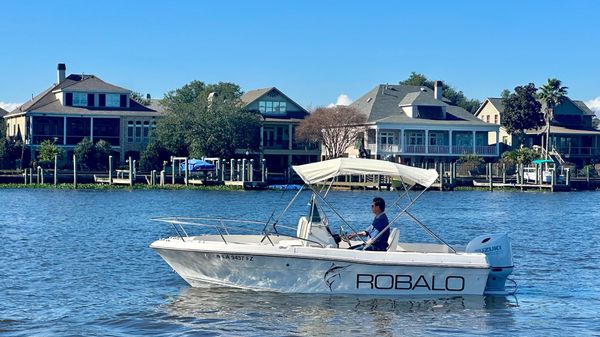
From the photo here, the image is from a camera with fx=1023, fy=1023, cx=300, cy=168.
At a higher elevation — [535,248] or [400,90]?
[400,90]

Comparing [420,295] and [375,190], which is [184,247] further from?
[375,190]

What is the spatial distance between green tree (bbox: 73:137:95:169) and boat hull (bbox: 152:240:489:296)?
63.7 m

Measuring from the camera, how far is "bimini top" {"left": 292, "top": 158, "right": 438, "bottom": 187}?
2211cm

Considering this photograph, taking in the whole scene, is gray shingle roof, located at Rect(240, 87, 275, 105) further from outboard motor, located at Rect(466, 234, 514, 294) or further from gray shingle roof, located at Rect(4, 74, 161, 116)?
outboard motor, located at Rect(466, 234, 514, 294)

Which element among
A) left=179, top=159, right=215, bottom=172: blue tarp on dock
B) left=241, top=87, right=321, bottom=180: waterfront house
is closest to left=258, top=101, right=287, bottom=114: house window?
left=241, top=87, right=321, bottom=180: waterfront house

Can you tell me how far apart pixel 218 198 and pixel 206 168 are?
14272 mm

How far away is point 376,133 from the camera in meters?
90.1

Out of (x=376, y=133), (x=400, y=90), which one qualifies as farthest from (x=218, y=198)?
(x=400, y=90)

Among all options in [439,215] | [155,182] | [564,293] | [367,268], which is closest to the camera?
[367,268]

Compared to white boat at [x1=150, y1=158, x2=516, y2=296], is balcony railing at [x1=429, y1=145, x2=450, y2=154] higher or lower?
higher

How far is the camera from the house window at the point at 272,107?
95.1 meters

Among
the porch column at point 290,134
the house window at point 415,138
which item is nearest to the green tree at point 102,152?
the porch column at point 290,134

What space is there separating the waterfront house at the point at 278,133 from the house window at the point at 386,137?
723 centimetres

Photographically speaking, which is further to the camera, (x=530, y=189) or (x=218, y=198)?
(x=530, y=189)
